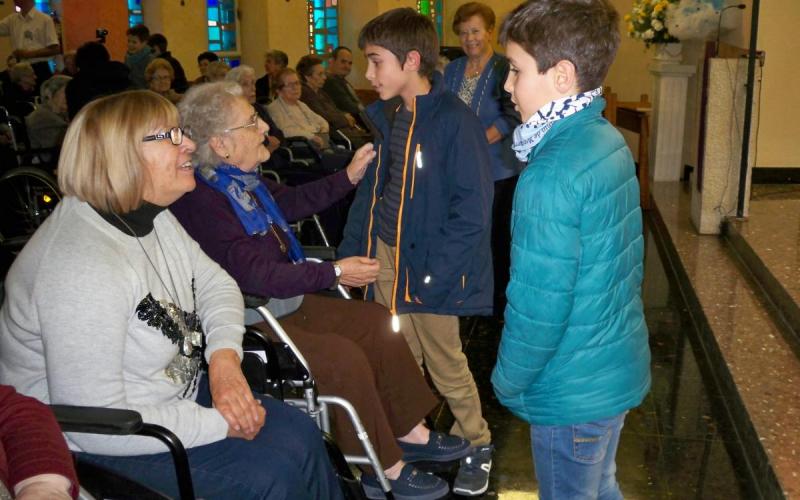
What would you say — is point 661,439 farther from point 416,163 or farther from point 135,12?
point 135,12

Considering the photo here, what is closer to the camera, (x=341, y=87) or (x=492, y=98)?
(x=492, y=98)

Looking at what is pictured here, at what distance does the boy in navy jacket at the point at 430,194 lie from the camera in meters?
2.56

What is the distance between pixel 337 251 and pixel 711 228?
130 inches

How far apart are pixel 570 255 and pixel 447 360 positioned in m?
1.31

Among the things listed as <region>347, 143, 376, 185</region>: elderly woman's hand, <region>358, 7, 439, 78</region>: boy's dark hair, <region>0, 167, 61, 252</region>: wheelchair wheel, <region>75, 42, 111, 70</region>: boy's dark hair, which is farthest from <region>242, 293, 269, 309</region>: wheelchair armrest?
<region>75, 42, 111, 70</region>: boy's dark hair

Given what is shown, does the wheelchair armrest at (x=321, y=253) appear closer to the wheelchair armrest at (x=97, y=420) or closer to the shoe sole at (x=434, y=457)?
the shoe sole at (x=434, y=457)

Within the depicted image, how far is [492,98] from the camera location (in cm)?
410

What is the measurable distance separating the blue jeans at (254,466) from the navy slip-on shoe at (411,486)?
537mm

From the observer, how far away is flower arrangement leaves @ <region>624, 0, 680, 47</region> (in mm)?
7301

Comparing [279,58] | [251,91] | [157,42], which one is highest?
[157,42]

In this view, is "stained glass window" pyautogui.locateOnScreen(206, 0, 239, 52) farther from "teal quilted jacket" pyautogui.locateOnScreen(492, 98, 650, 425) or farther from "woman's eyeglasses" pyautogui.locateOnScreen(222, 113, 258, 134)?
"teal quilted jacket" pyautogui.locateOnScreen(492, 98, 650, 425)

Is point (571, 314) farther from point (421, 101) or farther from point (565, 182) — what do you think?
point (421, 101)

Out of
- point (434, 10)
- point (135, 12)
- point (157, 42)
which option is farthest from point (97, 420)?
point (434, 10)

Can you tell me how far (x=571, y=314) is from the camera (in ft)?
5.33
